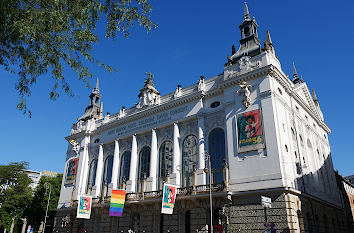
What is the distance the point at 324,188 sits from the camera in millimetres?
35969

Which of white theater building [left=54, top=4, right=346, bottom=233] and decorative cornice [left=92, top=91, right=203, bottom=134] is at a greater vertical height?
decorative cornice [left=92, top=91, right=203, bottom=134]

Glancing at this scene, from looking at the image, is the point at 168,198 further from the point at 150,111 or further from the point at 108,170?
the point at 108,170

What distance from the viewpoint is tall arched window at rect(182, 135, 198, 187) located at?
1288 inches

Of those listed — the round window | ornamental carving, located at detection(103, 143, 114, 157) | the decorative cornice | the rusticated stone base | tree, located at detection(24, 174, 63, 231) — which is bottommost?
the rusticated stone base

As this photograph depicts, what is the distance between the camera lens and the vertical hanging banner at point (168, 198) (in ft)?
91.2

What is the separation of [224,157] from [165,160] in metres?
8.10

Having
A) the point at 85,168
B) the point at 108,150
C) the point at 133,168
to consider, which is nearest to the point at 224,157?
the point at 133,168

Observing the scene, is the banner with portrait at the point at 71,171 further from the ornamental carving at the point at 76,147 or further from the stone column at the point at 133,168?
the stone column at the point at 133,168

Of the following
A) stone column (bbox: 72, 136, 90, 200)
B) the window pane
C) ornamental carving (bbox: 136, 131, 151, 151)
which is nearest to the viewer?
the window pane

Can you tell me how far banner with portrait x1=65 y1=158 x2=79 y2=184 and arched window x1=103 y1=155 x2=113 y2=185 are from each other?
269 inches

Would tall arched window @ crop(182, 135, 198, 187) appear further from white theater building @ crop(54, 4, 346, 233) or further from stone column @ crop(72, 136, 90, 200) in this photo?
stone column @ crop(72, 136, 90, 200)

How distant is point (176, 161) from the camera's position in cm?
3409

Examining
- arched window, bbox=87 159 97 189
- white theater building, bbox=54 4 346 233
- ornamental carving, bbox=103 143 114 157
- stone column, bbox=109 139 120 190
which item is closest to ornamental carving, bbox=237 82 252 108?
white theater building, bbox=54 4 346 233

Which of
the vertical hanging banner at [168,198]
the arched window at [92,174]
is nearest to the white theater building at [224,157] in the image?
the arched window at [92,174]
